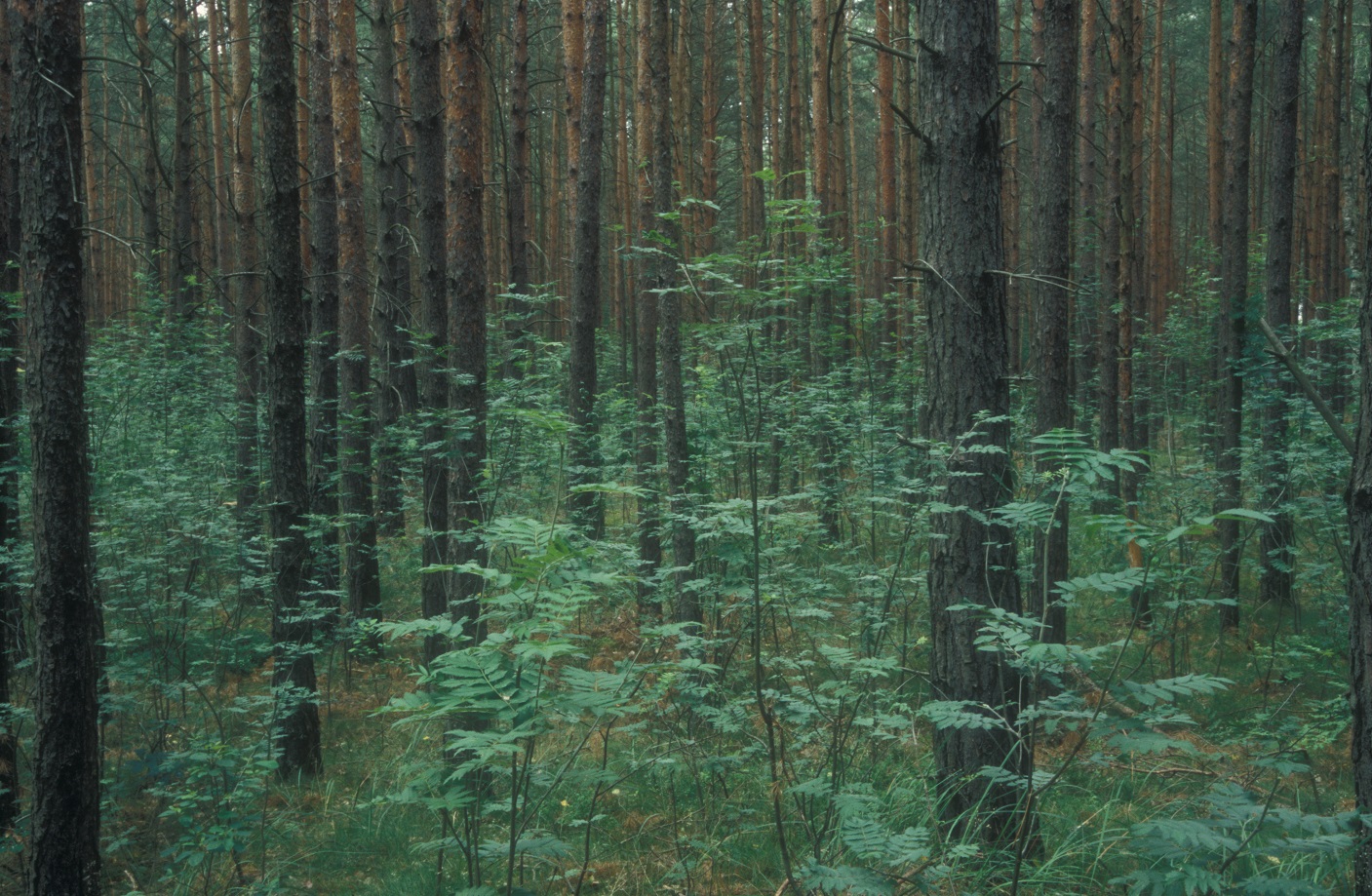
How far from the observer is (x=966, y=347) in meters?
4.05

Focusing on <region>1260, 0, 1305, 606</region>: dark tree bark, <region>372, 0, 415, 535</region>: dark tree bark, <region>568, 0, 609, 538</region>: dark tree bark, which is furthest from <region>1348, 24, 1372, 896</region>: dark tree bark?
<region>568, 0, 609, 538</region>: dark tree bark

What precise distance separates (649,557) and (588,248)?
3.55m

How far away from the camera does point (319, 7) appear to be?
32.8 feet

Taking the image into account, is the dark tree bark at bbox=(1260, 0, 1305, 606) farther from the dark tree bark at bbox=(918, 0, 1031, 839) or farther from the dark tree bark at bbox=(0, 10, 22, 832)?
the dark tree bark at bbox=(0, 10, 22, 832)

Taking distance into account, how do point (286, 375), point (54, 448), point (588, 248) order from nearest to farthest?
point (54, 448)
point (286, 375)
point (588, 248)

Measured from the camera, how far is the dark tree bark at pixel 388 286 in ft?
29.2

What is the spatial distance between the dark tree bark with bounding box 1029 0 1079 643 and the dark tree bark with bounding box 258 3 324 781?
547 cm

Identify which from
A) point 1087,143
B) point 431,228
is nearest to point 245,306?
point 431,228

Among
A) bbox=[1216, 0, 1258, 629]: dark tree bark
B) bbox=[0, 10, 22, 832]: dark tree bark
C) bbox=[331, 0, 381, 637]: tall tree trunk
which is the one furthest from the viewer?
bbox=[1216, 0, 1258, 629]: dark tree bark

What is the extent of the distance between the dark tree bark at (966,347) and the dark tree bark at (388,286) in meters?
5.40

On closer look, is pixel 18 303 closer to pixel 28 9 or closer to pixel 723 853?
pixel 28 9

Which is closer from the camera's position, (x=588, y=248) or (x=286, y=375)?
(x=286, y=375)

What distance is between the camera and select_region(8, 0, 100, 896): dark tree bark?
14.7ft

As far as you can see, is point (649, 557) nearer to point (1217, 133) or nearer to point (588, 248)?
point (588, 248)
